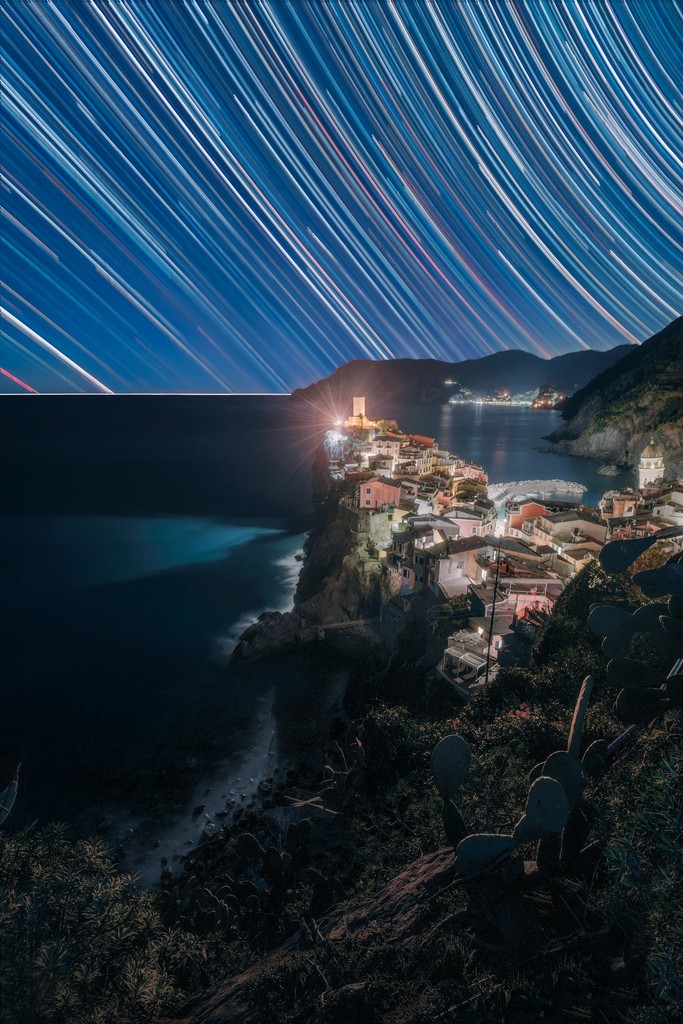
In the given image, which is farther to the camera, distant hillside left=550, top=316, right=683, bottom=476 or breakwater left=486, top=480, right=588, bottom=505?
distant hillside left=550, top=316, right=683, bottom=476

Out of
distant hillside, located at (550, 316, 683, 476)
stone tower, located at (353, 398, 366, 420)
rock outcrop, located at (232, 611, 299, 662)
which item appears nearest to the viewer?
rock outcrop, located at (232, 611, 299, 662)

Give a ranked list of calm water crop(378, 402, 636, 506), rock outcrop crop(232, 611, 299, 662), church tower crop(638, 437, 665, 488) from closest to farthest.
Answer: rock outcrop crop(232, 611, 299, 662) < church tower crop(638, 437, 665, 488) < calm water crop(378, 402, 636, 506)

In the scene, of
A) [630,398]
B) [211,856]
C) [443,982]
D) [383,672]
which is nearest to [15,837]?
[443,982]

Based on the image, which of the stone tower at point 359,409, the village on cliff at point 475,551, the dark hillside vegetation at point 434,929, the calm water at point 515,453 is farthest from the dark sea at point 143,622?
the stone tower at point 359,409

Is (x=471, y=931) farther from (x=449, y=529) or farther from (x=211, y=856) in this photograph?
(x=449, y=529)

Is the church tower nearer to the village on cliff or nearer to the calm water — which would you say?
the calm water

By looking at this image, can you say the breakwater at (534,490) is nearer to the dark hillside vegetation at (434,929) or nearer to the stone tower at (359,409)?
the dark hillside vegetation at (434,929)

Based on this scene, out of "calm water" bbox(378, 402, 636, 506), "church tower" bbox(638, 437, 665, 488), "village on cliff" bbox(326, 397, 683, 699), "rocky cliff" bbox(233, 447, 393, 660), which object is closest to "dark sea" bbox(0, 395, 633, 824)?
"calm water" bbox(378, 402, 636, 506)
